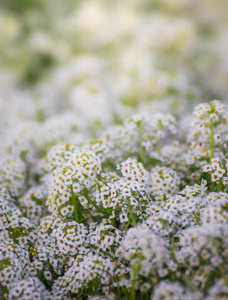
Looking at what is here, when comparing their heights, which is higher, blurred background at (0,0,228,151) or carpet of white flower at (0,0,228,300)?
blurred background at (0,0,228,151)

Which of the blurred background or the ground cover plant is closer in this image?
the ground cover plant

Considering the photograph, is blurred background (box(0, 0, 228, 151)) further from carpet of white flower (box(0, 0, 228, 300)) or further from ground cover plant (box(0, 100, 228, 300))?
ground cover plant (box(0, 100, 228, 300))

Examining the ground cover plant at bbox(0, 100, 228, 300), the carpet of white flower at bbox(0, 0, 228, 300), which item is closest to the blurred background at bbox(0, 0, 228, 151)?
the carpet of white flower at bbox(0, 0, 228, 300)

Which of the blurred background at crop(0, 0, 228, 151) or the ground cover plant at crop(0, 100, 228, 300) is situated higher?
the blurred background at crop(0, 0, 228, 151)

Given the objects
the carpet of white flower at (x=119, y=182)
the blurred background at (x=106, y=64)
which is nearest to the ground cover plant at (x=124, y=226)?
the carpet of white flower at (x=119, y=182)

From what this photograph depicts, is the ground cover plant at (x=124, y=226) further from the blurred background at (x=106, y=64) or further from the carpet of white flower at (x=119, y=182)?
the blurred background at (x=106, y=64)
